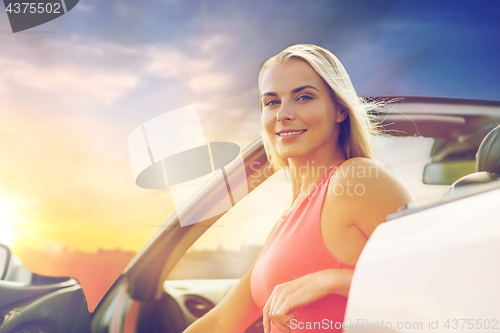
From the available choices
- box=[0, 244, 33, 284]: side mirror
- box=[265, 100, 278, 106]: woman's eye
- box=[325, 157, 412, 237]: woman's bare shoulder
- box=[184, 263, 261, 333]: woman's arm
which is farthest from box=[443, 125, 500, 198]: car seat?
box=[0, 244, 33, 284]: side mirror

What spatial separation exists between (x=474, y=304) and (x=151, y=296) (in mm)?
1644

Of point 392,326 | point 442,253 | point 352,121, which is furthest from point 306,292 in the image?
point 352,121

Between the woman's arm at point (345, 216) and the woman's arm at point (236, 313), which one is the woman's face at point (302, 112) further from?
the woman's arm at point (236, 313)

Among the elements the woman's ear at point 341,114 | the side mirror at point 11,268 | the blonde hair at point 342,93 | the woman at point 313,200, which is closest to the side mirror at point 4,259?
the side mirror at point 11,268

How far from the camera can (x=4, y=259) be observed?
1.78 metres

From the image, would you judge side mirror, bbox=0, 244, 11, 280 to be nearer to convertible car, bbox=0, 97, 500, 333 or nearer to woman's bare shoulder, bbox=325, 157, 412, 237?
convertible car, bbox=0, 97, 500, 333

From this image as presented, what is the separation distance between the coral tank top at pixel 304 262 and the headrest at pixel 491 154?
506mm

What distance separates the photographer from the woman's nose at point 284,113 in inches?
51.8

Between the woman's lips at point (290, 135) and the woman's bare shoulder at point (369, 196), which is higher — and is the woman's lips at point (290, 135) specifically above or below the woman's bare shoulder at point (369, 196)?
above

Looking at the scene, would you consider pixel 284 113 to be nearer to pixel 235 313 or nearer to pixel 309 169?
pixel 309 169

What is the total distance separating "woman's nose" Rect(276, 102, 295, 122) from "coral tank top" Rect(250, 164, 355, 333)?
0.90ft

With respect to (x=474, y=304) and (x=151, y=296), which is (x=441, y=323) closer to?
(x=474, y=304)

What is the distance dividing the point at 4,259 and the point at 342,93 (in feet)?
6.02

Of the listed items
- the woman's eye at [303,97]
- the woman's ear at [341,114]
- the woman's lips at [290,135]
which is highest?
the woman's eye at [303,97]
